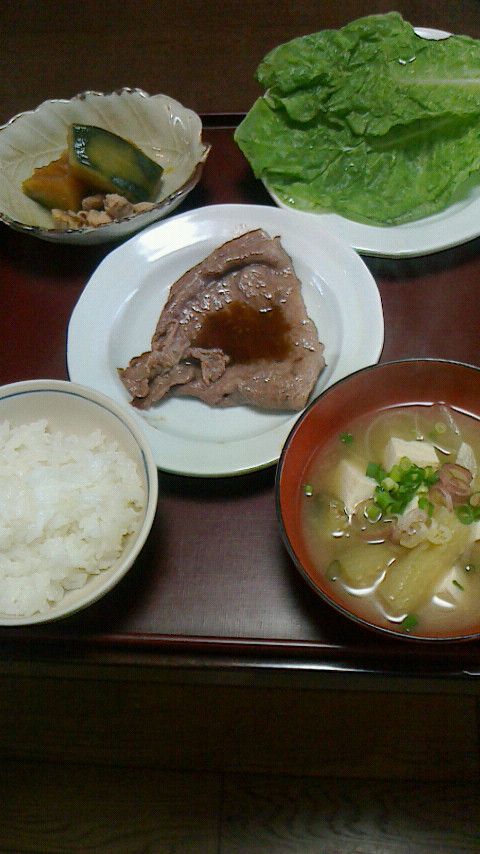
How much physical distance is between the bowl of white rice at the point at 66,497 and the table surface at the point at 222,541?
0.17 metres

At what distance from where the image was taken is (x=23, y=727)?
264 centimetres

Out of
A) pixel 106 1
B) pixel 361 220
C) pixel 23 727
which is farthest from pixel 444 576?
pixel 106 1

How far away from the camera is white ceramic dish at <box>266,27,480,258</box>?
2227 mm

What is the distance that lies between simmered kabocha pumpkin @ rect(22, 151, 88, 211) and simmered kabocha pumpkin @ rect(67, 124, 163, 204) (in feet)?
0.12

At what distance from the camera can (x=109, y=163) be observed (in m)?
2.41

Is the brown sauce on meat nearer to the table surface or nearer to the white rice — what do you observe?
the table surface

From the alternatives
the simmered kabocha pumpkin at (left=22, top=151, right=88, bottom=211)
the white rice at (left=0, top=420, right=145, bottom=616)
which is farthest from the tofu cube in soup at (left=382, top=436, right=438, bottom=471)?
the simmered kabocha pumpkin at (left=22, top=151, right=88, bottom=211)

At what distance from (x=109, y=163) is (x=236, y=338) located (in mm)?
851

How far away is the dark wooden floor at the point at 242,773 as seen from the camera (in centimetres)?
236

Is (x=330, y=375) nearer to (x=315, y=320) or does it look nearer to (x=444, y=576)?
(x=315, y=320)

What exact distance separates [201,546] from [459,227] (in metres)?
1.38

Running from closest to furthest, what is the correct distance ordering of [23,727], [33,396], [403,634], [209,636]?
1. [403,634]
2. [209,636]
3. [33,396]
4. [23,727]

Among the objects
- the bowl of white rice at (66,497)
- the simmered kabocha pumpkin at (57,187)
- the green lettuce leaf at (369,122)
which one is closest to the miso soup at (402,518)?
the bowl of white rice at (66,497)

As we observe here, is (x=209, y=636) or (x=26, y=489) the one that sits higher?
(x=26, y=489)
